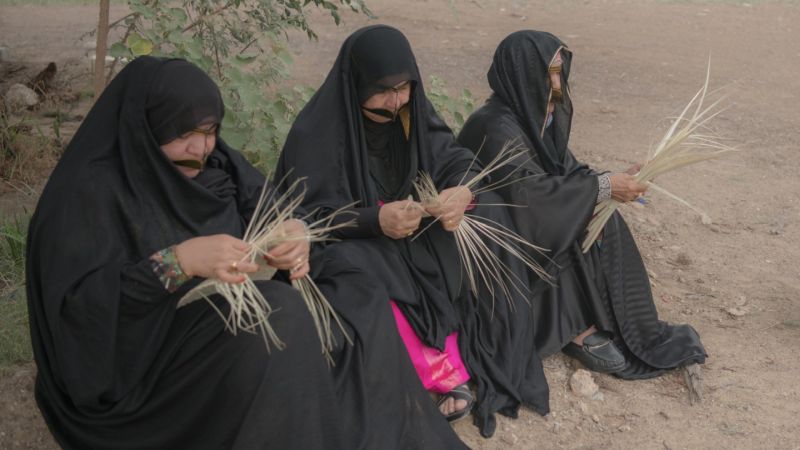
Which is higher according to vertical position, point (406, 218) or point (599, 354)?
point (406, 218)

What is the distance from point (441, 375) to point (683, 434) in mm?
932

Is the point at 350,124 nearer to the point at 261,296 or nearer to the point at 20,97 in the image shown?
the point at 261,296

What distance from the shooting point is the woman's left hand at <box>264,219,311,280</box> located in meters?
2.79

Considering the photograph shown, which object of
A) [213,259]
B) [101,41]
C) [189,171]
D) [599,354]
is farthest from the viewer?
[101,41]

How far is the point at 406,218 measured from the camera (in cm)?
335

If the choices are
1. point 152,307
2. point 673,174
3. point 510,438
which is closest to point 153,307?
point 152,307

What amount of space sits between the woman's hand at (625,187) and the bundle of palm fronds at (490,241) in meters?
0.39

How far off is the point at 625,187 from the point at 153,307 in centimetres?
209

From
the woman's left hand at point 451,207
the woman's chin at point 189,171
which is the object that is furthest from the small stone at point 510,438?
the woman's chin at point 189,171

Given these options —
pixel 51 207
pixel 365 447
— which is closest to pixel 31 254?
pixel 51 207

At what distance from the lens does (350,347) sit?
9.64 ft

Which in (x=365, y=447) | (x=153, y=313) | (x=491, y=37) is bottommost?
(x=491, y=37)

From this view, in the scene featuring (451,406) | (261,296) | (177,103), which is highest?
(177,103)

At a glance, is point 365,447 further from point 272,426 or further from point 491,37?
point 491,37
